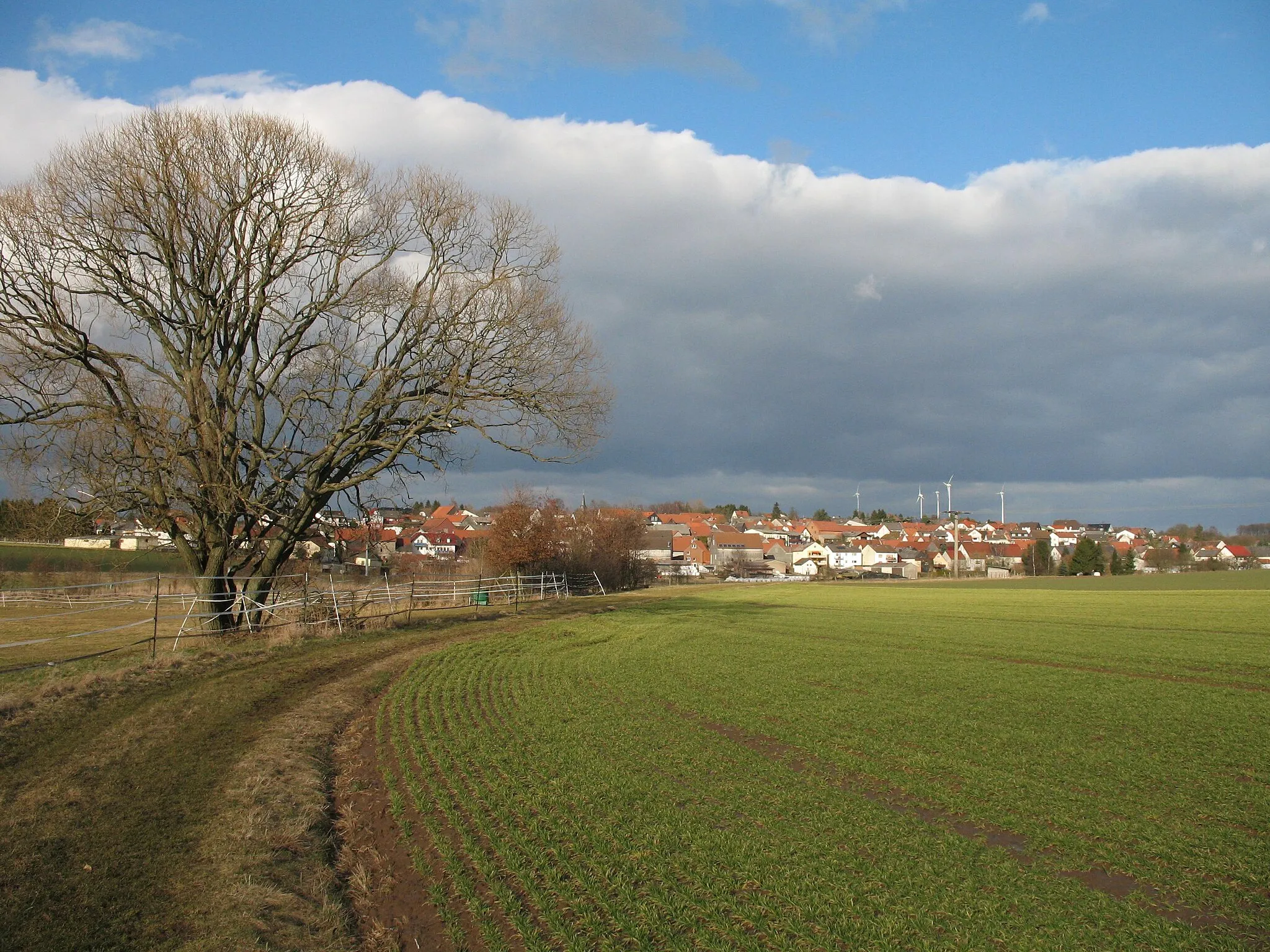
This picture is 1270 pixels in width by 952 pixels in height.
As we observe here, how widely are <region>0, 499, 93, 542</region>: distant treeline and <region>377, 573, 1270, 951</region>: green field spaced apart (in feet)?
33.3

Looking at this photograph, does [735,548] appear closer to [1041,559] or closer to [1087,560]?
[1041,559]

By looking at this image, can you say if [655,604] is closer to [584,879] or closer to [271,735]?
[271,735]

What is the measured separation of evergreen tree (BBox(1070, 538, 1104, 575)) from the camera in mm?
97500

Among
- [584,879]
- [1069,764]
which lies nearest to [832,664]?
[1069,764]

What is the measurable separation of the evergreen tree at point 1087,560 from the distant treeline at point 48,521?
102569 mm

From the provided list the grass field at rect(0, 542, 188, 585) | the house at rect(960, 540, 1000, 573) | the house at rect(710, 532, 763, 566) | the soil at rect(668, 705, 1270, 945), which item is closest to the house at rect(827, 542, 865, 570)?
the house at rect(710, 532, 763, 566)

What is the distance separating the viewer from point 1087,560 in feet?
320

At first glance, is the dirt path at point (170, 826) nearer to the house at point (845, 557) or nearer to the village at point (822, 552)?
the village at point (822, 552)

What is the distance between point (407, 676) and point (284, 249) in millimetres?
12111

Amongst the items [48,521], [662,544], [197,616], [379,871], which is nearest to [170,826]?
[379,871]

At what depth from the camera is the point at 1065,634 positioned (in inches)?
960

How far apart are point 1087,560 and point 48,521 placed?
104 meters

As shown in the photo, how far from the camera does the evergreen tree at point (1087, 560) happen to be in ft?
320

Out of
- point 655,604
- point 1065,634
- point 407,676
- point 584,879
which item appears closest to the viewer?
point 584,879
